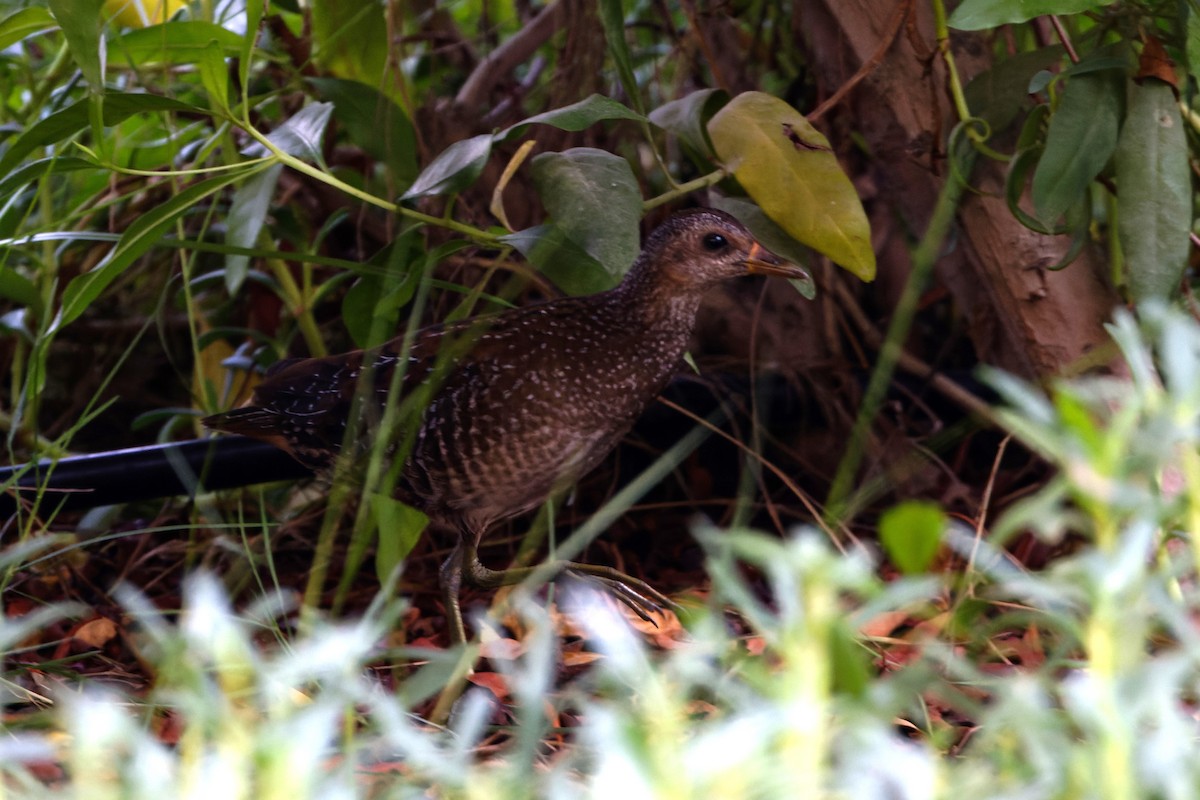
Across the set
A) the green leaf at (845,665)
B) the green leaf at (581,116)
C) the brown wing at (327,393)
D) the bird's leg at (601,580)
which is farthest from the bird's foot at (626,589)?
the green leaf at (845,665)

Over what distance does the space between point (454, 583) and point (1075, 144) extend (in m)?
1.18

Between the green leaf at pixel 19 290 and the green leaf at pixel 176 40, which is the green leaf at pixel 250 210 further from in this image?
the green leaf at pixel 19 290

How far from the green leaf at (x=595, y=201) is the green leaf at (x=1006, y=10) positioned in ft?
1.61

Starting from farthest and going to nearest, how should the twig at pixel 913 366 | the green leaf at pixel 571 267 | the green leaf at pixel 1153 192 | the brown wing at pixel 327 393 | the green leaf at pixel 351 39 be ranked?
1. the twig at pixel 913 366
2. the green leaf at pixel 351 39
3. the brown wing at pixel 327 393
4. the green leaf at pixel 571 267
5. the green leaf at pixel 1153 192

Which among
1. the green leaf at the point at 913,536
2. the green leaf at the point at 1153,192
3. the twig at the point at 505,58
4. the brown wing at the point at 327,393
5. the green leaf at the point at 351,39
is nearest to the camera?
the green leaf at the point at 913,536

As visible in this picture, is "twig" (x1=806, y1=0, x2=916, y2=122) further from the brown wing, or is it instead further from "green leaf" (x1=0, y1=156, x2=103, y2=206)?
"green leaf" (x1=0, y1=156, x2=103, y2=206)

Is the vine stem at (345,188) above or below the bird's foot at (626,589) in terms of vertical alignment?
above

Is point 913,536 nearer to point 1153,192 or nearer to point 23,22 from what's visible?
point 1153,192

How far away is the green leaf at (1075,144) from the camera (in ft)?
5.50

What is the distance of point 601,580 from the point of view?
6.44 ft

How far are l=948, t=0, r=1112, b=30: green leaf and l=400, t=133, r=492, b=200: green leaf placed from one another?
633 mm

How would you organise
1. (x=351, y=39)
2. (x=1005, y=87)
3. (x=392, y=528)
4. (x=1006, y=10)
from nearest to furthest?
(x=1006, y=10) < (x=392, y=528) < (x=1005, y=87) < (x=351, y=39)

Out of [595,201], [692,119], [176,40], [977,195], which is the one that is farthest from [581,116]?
[176,40]

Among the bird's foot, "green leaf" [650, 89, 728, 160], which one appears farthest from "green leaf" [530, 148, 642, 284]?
the bird's foot
